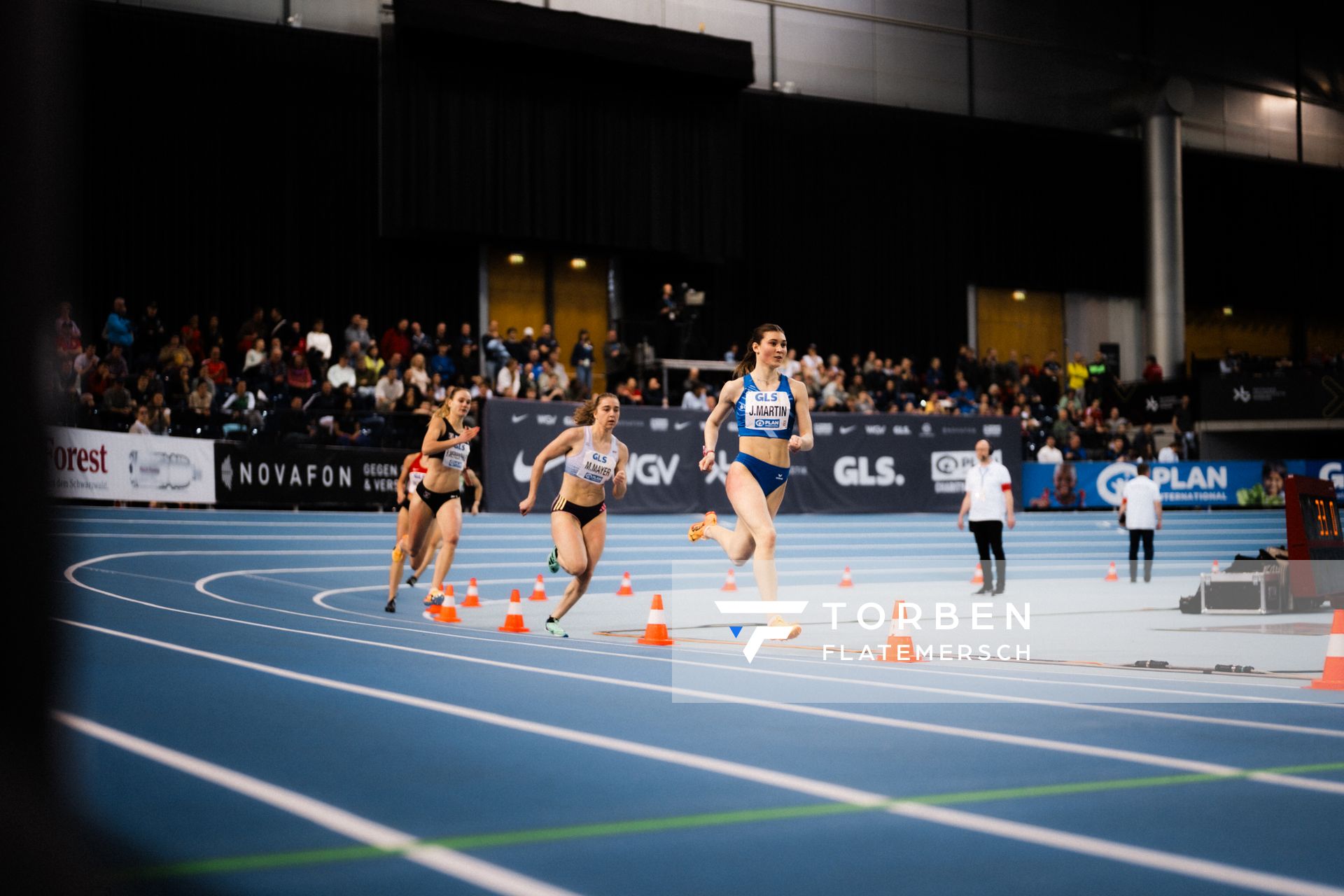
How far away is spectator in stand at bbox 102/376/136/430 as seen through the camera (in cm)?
1931

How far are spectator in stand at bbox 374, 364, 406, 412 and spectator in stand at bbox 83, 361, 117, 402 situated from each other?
15.9 feet

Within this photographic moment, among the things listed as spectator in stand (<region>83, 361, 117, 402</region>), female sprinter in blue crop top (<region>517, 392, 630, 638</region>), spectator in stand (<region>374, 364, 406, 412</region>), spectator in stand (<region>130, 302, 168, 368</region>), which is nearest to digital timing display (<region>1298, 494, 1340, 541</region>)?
female sprinter in blue crop top (<region>517, 392, 630, 638</region>)

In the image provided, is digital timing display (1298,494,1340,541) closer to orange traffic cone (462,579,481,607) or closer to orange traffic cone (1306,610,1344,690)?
orange traffic cone (1306,610,1344,690)

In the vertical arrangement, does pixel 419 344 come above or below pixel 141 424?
above

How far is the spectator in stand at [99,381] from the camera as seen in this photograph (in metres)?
19.9

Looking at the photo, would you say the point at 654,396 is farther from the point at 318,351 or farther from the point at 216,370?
the point at 216,370

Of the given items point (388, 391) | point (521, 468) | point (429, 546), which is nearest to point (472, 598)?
point (429, 546)

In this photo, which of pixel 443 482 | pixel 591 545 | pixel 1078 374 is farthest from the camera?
pixel 1078 374

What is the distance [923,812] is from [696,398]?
23538mm

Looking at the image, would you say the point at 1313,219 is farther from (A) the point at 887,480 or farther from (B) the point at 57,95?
(B) the point at 57,95

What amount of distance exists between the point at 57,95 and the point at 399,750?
434cm

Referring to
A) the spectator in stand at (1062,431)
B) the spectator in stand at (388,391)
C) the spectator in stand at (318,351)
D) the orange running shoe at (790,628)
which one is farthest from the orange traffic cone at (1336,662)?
the spectator in stand at (1062,431)

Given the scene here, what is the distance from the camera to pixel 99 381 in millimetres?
20375

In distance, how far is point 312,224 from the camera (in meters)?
31.7
